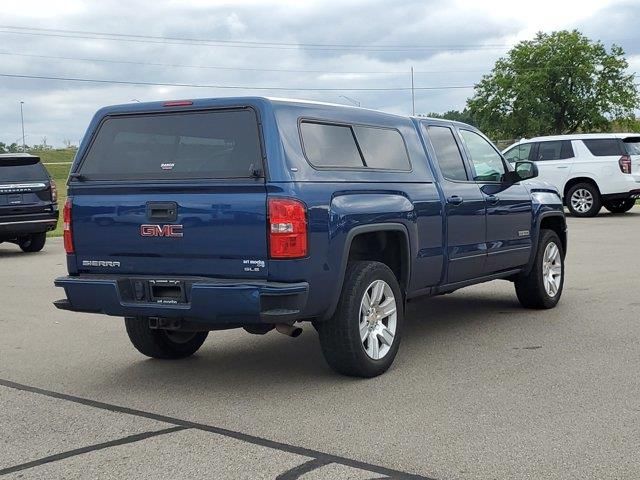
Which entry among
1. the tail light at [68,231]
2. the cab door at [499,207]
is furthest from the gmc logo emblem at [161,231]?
the cab door at [499,207]

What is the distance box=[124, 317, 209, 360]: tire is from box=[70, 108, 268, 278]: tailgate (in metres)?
0.80

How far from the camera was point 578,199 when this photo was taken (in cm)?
2131

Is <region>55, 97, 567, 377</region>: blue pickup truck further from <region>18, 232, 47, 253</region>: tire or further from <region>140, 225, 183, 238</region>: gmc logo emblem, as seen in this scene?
<region>18, 232, 47, 253</region>: tire

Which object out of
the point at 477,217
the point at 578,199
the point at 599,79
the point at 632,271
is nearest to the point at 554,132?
the point at 599,79

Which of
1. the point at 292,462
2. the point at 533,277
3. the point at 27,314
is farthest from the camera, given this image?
the point at 27,314

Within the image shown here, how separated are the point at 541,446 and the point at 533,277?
418cm

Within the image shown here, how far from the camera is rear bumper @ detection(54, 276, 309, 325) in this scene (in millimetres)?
5254

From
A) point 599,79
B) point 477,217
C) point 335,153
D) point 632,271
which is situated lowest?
point 632,271

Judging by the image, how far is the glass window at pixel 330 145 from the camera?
5.76 meters

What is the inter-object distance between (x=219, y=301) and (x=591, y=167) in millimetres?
17229

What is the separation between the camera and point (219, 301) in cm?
533

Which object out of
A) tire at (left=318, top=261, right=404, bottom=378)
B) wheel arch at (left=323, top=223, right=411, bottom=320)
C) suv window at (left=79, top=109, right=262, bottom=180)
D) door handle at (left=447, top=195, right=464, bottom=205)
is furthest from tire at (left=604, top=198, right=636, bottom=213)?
suv window at (left=79, top=109, right=262, bottom=180)

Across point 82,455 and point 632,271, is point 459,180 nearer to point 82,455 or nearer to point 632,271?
point 82,455

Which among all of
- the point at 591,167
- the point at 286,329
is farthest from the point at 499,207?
the point at 591,167
